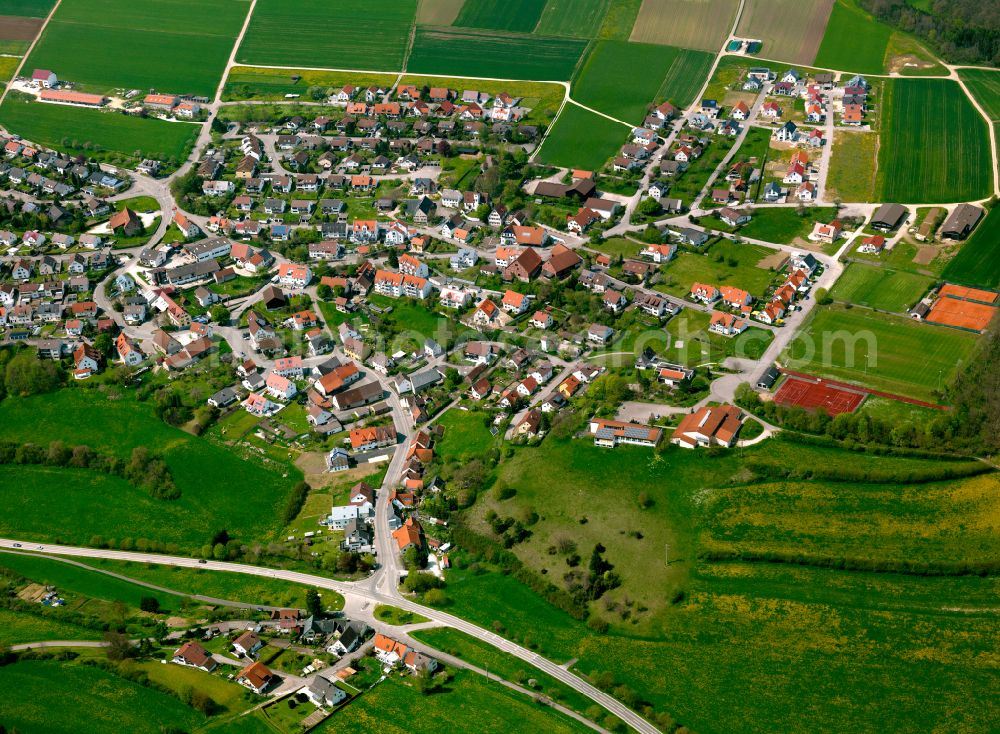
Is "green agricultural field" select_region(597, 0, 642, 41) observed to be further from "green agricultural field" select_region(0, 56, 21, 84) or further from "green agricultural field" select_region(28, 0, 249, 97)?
"green agricultural field" select_region(0, 56, 21, 84)

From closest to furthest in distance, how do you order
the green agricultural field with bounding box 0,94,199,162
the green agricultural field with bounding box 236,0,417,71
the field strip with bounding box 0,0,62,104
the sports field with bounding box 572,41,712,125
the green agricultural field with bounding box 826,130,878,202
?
the green agricultural field with bounding box 826,130,878,202 → the green agricultural field with bounding box 0,94,199,162 → the sports field with bounding box 572,41,712,125 → the field strip with bounding box 0,0,62,104 → the green agricultural field with bounding box 236,0,417,71

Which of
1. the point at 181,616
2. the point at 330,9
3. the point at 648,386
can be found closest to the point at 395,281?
the point at 648,386

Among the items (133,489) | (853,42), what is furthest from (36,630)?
(853,42)

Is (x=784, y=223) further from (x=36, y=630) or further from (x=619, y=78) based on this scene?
(x=36, y=630)

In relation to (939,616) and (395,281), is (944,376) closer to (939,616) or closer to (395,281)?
(939,616)

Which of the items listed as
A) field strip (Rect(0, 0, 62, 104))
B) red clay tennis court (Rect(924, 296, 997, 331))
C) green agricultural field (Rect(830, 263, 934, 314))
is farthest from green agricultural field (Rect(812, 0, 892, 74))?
field strip (Rect(0, 0, 62, 104))
